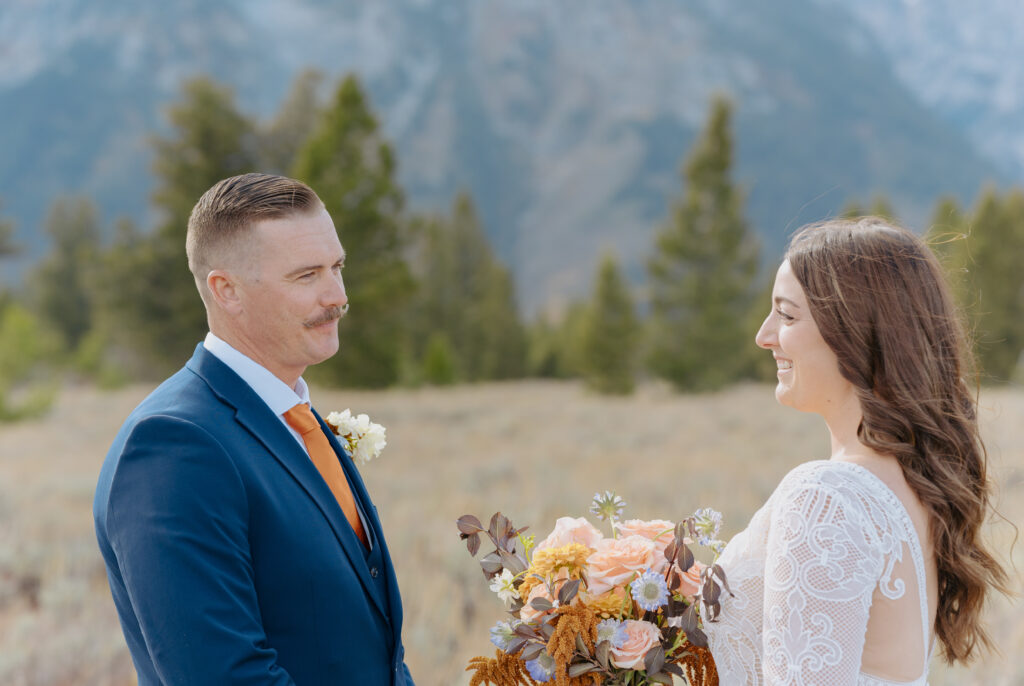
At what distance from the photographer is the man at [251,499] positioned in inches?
68.2

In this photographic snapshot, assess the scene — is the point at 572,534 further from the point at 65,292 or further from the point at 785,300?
the point at 65,292

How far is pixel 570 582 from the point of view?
210 centimetres

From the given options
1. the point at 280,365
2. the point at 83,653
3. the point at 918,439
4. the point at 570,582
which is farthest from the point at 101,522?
the point at 83,653

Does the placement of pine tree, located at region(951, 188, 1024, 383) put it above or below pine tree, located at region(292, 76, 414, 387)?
below

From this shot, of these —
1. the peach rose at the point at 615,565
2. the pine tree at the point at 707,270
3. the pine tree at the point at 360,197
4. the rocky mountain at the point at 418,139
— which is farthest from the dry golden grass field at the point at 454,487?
the rocky mountain at the point at 418,139

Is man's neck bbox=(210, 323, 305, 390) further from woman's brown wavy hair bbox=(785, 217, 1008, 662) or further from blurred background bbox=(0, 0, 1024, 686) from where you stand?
blurred background bbox=(0, 0, 1024, 686)

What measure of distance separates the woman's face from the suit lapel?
120cm

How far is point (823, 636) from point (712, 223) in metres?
27.3

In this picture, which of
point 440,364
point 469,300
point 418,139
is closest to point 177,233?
point 440,364

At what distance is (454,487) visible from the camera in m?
10.9

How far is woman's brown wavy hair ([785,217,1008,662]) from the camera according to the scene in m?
2.08

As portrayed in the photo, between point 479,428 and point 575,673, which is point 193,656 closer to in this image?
point 575,673

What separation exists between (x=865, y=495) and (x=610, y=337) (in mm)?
28966

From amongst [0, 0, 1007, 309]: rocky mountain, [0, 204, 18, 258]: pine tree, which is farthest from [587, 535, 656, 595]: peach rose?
[0, 0, 1007, 309]: rocky mountain
